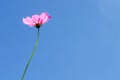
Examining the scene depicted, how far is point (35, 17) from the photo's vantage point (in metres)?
1.39

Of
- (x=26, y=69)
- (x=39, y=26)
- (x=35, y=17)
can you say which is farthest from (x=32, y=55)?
(x=35, y=17)

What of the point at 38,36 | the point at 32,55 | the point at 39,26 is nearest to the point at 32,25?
the point at 39,26

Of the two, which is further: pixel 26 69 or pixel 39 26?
pixel 39 26

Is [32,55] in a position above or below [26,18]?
below

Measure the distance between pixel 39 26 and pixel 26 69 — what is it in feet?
1.76

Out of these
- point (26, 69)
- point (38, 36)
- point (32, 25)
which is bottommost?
point (26, 69)

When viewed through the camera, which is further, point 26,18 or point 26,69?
point 26,18

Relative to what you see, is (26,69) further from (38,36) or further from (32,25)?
(32,25)

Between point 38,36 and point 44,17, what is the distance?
0.34m

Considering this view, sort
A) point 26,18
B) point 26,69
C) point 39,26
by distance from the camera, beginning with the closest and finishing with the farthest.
→ point 26,69
point 39,26
point 26,18

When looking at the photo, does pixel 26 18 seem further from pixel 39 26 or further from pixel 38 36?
pixel 38 36

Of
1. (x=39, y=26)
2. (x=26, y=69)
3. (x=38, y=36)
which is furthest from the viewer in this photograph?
(x=39, y=26)

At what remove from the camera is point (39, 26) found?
131 centimetres

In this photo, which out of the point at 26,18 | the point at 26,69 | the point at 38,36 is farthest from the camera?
the point at 26,18
